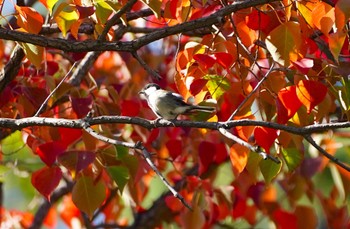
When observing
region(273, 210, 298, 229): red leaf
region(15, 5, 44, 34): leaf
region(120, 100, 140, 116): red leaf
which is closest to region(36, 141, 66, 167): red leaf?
region(120, 100, 140, 116): red leaf

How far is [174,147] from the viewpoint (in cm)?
372

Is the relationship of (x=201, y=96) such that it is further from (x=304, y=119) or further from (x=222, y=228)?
(x=222, y=228)

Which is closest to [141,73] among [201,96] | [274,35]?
[201,96]

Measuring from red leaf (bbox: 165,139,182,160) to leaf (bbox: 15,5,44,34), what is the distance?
1.22 metres

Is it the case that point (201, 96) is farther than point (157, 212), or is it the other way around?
point (157, 212)

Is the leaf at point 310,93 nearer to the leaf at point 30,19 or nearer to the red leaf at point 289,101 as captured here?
the red leaf at point 289,101

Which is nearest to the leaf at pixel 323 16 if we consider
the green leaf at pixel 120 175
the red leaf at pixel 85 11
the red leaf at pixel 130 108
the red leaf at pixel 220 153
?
the red leaf at pixel 85 11

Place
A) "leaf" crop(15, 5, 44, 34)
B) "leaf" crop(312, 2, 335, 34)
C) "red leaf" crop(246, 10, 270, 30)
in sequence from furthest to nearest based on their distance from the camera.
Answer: "red leaf" crop(246, 10, 270, 30) < "leaf" crop(15, 5, 44, 34) < "leaf" crop(312, 2, 335, 34)

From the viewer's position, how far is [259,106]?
114 inches

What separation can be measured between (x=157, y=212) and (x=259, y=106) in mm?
1735

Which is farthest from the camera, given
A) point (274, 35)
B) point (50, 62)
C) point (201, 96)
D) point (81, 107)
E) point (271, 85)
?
point (50, 62)

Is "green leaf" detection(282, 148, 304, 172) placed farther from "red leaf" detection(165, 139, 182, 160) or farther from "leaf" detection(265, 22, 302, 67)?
"red leaf" detection(165, 139, 182, 160)

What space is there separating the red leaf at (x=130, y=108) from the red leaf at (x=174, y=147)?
30 centimetres

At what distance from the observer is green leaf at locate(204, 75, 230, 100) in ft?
9.29
